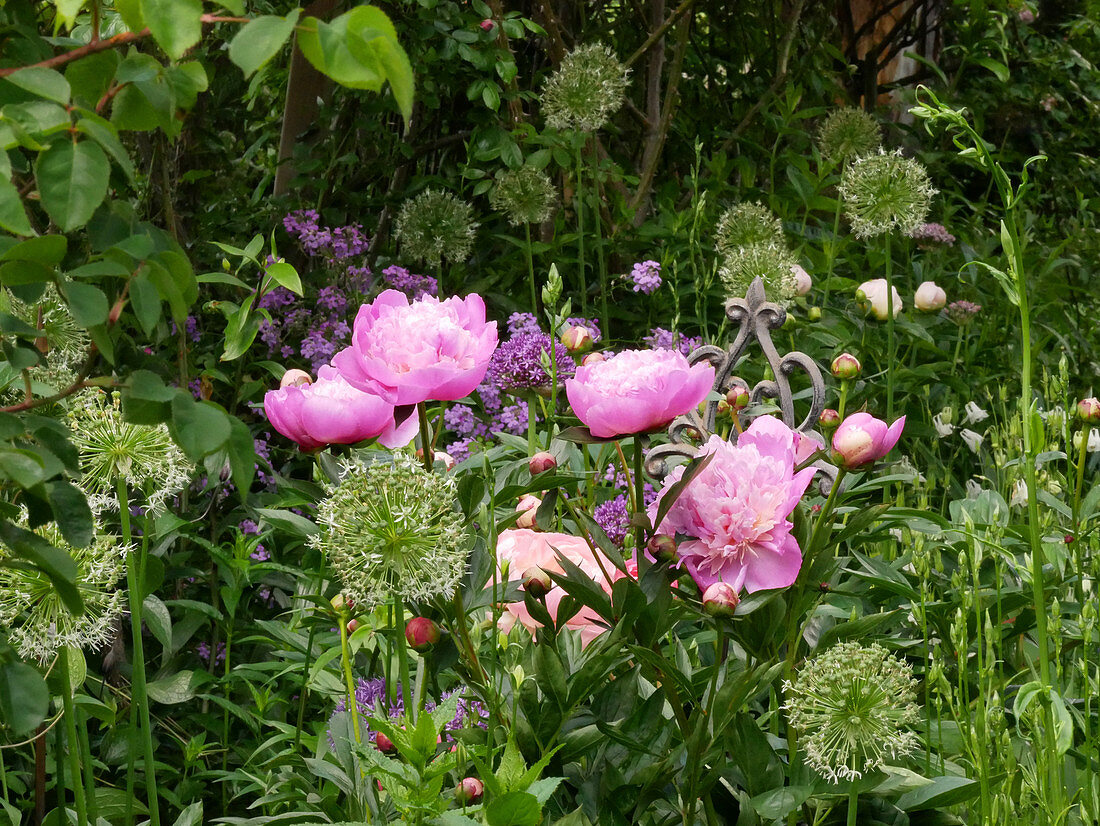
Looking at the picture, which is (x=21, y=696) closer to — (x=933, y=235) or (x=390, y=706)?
(x=390, y=706)

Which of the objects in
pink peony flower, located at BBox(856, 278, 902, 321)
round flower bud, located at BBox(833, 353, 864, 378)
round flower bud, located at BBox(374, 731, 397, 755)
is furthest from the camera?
pink peony flower, located at BBox(856, 278, 902, 321)

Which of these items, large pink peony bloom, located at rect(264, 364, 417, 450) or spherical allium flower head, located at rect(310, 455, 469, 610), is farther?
large pink peony bloom, located at rect(264, 364, 417, 450)

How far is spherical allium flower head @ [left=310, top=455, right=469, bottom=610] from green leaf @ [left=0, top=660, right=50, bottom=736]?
0.23 m

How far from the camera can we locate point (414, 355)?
3.04ft

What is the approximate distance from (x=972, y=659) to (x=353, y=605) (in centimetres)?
103

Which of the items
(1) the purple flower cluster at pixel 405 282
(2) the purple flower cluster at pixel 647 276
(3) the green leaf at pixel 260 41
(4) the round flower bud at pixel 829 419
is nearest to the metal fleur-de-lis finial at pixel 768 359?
(4) the round flower bud at pixel 829 419

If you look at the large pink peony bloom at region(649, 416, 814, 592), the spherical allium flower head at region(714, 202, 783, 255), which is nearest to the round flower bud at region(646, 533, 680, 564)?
the large pink peony bloom at region(649, 416, 814, 592)

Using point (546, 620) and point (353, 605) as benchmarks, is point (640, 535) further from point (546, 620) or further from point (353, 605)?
point (353, 605)

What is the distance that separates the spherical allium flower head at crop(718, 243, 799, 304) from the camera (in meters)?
1.98

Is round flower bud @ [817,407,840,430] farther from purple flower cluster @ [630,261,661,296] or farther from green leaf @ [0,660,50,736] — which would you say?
purple flower cluster @ [630,261,661,296]

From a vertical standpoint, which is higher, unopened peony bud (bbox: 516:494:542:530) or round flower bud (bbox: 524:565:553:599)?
round flower bud (bbox: 524:565:553:599)

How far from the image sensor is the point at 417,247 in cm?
271

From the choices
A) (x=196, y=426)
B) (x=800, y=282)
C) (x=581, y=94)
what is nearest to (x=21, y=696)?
(x=196, y=426)

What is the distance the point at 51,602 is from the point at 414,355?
0.39m
